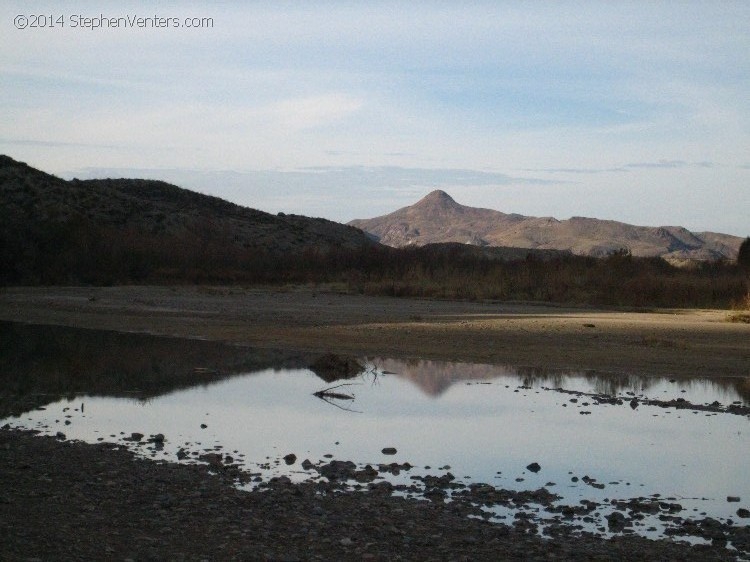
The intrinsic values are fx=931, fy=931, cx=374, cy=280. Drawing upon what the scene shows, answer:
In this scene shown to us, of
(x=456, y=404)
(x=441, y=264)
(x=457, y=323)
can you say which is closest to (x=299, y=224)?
(x=441, y=264)

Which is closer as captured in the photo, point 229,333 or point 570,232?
point 229,333

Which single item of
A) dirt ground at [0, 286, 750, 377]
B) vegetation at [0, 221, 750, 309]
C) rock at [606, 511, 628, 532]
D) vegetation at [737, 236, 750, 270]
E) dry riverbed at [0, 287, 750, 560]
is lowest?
dry riverbed at [0, 287, 750, 560]

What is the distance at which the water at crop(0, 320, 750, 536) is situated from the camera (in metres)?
9.76

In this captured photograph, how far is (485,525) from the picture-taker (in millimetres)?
7727

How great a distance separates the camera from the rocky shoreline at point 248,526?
271 inches

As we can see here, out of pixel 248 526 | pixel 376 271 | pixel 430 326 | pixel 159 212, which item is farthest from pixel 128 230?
pixel 248 526

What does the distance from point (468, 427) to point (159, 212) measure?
7402cm

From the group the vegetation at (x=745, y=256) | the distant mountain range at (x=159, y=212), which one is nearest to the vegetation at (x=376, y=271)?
the vegetation at (x=745, y=256)

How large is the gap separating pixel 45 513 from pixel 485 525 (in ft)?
12.0

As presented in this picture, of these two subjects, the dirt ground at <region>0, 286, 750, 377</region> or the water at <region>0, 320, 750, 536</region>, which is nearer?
the water at <region>0, 320, 750, 536</region>

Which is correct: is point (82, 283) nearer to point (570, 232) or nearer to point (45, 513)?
point (45, 513)

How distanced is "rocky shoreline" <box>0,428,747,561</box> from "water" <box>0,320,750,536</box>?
2.04 feet

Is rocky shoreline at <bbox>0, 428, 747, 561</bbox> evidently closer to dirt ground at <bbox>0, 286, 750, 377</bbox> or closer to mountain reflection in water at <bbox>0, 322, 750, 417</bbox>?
mountain reflection in water at <bbox>0, 322, 750, 417</bbox>

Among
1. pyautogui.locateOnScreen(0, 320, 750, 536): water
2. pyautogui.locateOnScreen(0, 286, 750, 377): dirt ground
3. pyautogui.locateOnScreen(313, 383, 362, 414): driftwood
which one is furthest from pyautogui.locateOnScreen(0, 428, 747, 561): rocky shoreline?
pyautogui.locateOnScreen(0, 286, 750, 377): dirt ground
